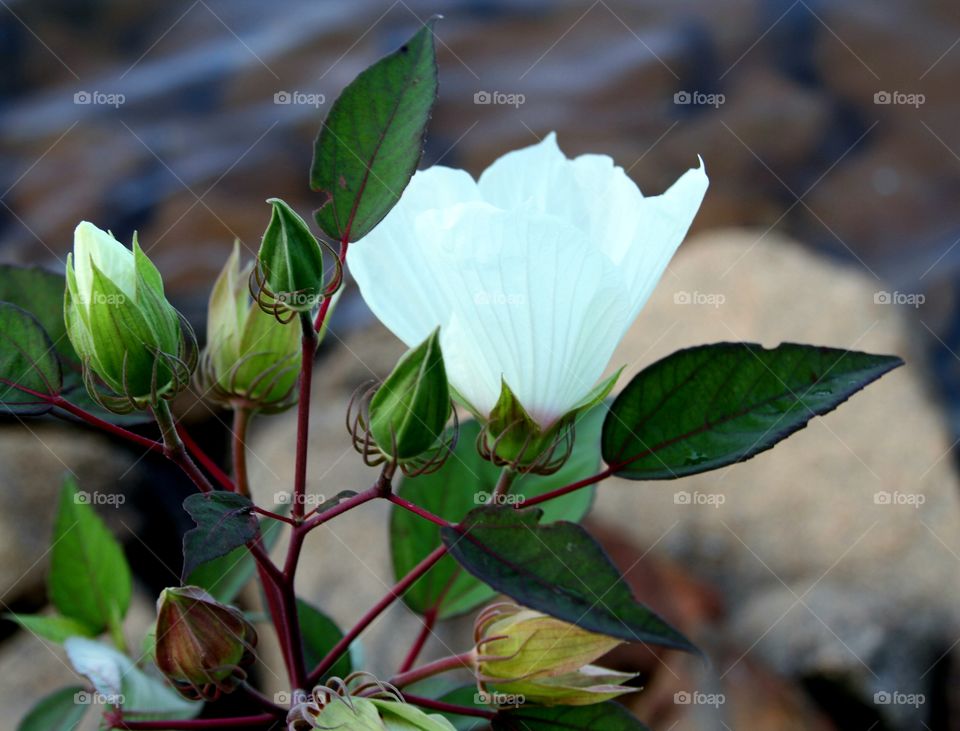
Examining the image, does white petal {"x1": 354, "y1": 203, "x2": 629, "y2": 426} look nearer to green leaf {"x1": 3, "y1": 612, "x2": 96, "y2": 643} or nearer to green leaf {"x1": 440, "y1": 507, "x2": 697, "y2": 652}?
green leaf {"x1": 440, "y1": 507, "x2": 697, "y2": 652}

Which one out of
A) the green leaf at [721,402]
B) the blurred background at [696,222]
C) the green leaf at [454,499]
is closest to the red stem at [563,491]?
the green leaf at [721,402]

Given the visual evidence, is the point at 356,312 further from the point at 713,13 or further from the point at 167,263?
the point at 713,13

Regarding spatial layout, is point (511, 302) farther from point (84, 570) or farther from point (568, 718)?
point (84, 570)

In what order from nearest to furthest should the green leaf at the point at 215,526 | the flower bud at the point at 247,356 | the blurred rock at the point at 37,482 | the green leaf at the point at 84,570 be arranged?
1. the green leaf at the point at 215,526
2. the flower bud at the point at 247,356
3. the green leaf at the point at 84,570
4. the blurred rock at the point at 37,482

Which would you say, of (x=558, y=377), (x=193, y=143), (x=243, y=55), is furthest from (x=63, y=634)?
(x=243, y=55)

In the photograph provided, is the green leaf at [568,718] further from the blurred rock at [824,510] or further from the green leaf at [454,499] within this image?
the blurred rock at [824,510]

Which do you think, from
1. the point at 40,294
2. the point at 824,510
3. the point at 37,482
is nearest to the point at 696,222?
the point at 824,510

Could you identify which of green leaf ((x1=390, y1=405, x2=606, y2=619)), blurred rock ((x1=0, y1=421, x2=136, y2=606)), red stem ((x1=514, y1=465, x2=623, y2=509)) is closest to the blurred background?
blurred rock ((x1=0, y1=421, x2=136, y2=606))
